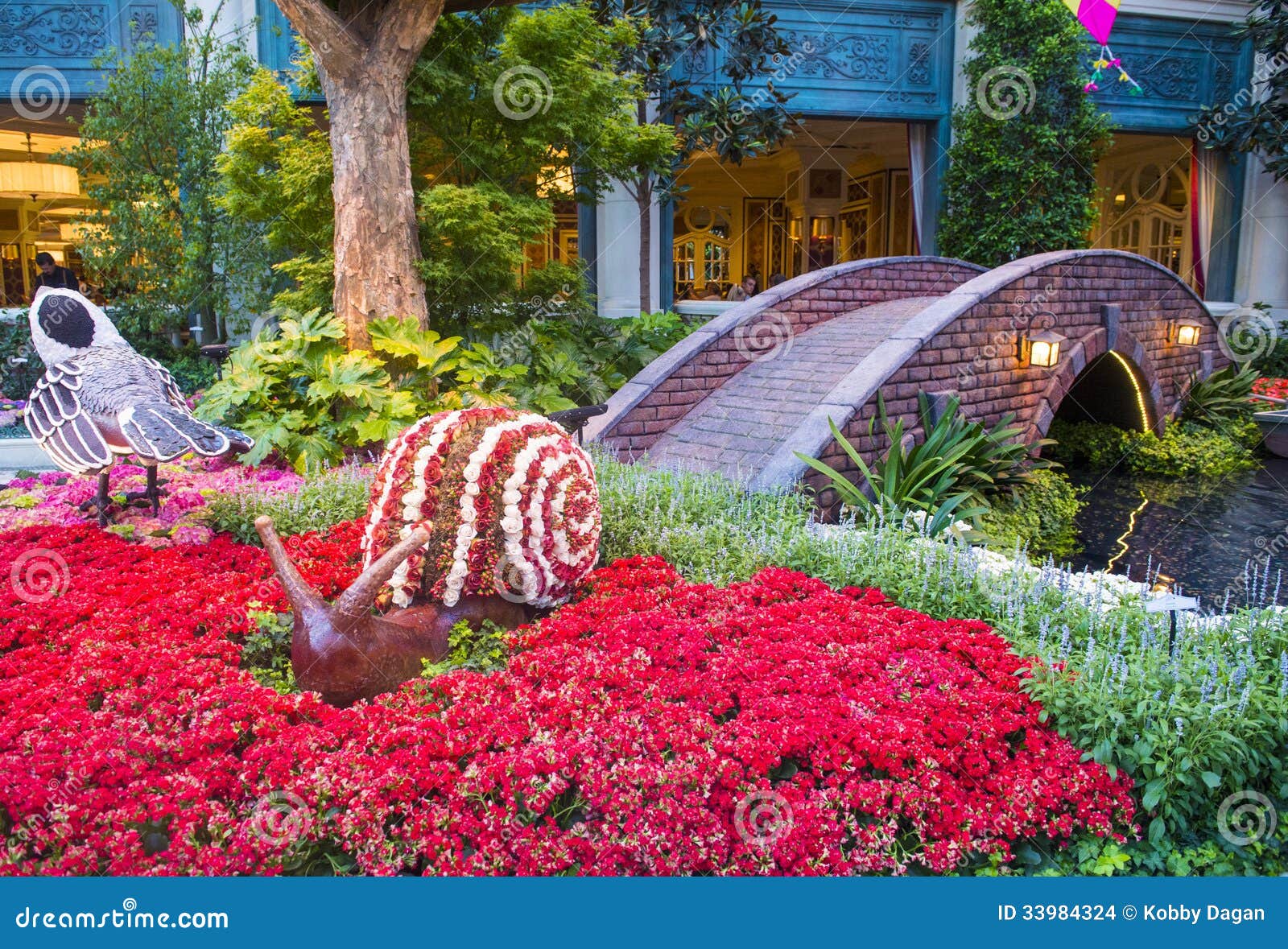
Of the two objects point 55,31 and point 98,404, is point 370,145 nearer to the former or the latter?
point 98,404

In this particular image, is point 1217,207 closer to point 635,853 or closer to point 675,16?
point 675,16

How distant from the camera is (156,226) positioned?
32.0ft

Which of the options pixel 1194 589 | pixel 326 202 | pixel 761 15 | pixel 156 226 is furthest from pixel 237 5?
pixel 1194 589

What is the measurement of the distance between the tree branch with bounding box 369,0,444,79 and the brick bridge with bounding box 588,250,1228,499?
3207 millimetres

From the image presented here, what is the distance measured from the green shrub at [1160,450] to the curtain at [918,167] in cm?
429

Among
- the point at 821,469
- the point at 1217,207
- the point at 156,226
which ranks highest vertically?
the point at 1217,207

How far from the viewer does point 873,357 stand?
7.90 meters

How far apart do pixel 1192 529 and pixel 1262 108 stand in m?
9.60

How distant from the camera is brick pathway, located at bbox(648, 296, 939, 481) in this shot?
25.0 feet

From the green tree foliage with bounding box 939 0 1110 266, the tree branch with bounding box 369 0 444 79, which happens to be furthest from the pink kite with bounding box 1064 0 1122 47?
the tree branch with bounding box 369 0 444 79

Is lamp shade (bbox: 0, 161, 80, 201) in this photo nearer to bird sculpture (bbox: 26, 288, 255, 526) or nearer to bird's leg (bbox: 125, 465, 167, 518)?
bird's leg (bbox: 125, 465, 167, 518)

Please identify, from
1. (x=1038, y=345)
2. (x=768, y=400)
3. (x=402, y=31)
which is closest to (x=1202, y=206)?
(x=1038, y=345)

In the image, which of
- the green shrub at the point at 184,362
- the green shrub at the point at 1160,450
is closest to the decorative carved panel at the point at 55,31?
the green shrub at the point at 184,362

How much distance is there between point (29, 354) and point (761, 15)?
9.43 meters
